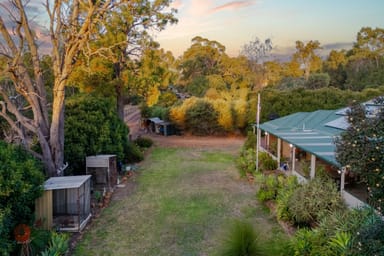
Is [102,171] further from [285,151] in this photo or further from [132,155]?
[285,151]

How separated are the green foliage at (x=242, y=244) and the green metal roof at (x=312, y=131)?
3.46 m

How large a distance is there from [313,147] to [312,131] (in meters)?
3.64

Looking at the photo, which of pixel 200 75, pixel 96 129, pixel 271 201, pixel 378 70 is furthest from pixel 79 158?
pixel 378 70

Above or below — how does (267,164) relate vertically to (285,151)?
below

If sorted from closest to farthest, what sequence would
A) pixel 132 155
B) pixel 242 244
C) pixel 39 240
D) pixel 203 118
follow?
pixel 242 244
pixel 39 240
pixel 132 155
pixel 203 118

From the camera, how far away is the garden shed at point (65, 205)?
7.20 meters

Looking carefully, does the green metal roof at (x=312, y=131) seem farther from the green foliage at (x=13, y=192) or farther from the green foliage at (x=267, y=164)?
the green foliage at (x=13, y=192)

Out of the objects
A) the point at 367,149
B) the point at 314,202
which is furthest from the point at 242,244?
the point at 314,202

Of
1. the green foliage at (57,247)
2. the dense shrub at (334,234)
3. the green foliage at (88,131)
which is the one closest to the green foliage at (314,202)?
the dense shrub at (334,234)

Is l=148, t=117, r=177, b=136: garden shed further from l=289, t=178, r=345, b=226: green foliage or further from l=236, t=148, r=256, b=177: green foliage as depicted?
l=289, t=178, r=345, b=226: green foliage

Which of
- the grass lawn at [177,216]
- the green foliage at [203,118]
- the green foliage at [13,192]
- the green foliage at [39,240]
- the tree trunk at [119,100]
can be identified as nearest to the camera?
the green foliage at [13,192]

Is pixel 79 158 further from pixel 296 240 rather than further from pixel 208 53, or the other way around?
pixel 208 53

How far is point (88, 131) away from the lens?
11852 millimetres

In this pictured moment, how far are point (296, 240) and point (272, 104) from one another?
16496mm
